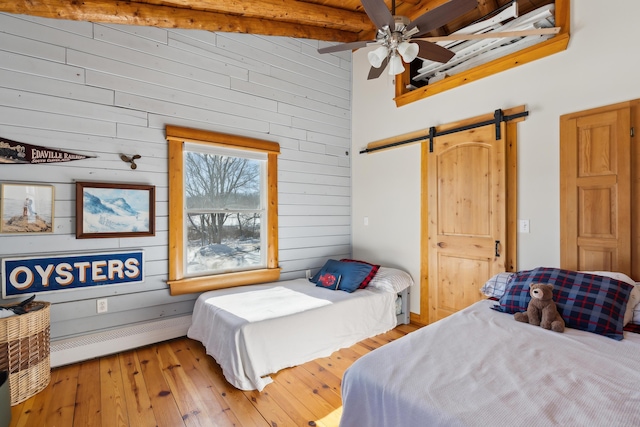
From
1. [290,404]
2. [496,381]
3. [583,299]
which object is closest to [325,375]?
[290,404]

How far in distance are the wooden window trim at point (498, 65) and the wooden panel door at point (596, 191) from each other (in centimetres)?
62

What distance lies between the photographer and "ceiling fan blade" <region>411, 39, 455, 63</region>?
2141 millimetres

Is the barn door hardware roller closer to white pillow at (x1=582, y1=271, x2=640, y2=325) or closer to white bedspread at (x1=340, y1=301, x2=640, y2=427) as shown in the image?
white pillow at (x1=582, y1=271, x2=640, y2=325)

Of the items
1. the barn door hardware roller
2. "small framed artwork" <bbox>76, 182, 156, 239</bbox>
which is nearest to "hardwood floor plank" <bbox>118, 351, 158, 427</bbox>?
"small framed artwork" <bbox>76, 182, 156, 239</bbox>

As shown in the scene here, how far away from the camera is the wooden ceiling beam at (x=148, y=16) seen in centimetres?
239

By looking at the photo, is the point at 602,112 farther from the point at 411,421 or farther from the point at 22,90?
the point at 22,90

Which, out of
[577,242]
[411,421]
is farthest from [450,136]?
[411,421]

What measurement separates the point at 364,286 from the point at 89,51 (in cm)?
334


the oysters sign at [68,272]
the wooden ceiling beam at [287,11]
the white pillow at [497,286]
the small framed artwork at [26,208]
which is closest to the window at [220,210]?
the oysters sign at [68,272]

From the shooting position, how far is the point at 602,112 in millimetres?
2330

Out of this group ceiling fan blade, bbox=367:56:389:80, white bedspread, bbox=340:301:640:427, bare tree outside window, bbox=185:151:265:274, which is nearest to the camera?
white bedspread, bbox=340:301:640:427

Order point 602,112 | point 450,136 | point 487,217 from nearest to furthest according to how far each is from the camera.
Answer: point 602,112, point 487,217, point 450,136

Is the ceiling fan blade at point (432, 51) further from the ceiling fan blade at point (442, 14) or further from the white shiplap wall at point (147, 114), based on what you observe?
the white shiplap wall at point (147, 114)

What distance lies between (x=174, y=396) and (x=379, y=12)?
111 inches
